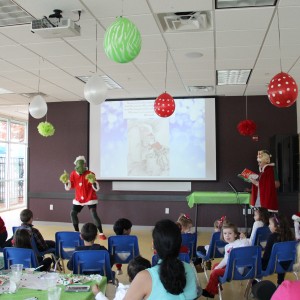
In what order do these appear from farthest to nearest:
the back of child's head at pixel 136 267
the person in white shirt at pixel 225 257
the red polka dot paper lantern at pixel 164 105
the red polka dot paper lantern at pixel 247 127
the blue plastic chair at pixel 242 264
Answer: the red polka dot paper lantern at pixel 247 127 < the red polka dot paper lantern at pixel 164 105 < the person in white shirt at pixel 225 257 < the blue plastic chair at pixel 242 264 < the back of child's head at pixel 136 267

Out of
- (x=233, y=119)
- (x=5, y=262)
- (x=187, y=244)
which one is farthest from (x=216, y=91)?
(x=5, y=262)

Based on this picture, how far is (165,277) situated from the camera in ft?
5.93

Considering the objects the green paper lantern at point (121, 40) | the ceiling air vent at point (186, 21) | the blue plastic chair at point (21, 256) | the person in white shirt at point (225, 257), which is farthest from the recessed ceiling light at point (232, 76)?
the blue plastic chair at point (21, 256)

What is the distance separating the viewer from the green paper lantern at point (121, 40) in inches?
110

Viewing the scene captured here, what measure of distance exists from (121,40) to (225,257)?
242 centimetres

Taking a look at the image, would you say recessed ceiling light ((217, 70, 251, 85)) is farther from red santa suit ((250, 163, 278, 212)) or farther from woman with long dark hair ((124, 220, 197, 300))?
woman with long dark hair ((124, 220, 197, 300))

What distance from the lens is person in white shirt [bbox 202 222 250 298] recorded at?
3.38 metres

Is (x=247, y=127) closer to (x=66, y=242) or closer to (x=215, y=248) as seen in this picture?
(x=215, y=248)

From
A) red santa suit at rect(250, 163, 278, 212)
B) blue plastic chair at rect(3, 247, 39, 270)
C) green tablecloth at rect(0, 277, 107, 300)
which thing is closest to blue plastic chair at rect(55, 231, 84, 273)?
blue plastic chair at rect(3, 247, 39, 270)

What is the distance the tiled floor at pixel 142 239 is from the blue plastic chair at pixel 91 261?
0.69 meters

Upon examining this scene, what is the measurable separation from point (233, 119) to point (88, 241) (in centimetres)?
537

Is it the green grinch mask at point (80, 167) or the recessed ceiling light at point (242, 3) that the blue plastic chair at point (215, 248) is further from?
the green grinch mask at point (80, 167)

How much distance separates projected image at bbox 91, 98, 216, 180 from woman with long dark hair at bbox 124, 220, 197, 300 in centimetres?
615

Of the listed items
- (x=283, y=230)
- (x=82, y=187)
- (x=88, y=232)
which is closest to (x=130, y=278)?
(x=88, y=232)
